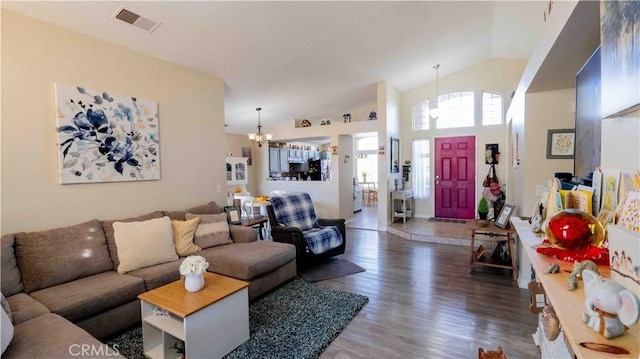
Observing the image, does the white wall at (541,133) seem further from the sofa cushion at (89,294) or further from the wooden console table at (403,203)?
the sofa cushion at (89,294)

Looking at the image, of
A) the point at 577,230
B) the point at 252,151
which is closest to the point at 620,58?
the point at 577,230

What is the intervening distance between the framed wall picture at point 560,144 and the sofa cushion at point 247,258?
9.67 feet

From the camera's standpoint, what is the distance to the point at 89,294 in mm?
2074

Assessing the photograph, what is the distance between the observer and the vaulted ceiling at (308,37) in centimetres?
264

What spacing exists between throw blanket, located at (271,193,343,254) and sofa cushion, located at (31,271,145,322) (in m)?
1.94

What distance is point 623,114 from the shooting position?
109 cm

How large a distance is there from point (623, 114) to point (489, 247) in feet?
13.0

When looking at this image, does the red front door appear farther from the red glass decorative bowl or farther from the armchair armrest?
the red glass decorative bowl

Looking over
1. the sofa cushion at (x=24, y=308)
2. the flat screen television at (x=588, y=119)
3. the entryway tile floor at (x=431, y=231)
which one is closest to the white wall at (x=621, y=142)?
the flat screen television at (x=588, y=119)

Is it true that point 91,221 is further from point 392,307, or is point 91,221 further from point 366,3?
point 366,3

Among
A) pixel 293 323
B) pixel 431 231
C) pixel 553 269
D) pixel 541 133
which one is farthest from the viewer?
pixel 431 231

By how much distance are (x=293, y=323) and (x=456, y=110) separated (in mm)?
5756

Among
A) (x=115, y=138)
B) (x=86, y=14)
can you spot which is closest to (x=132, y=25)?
(x=86, y=14)

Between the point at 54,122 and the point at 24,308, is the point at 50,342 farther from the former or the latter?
the point at 54,122
